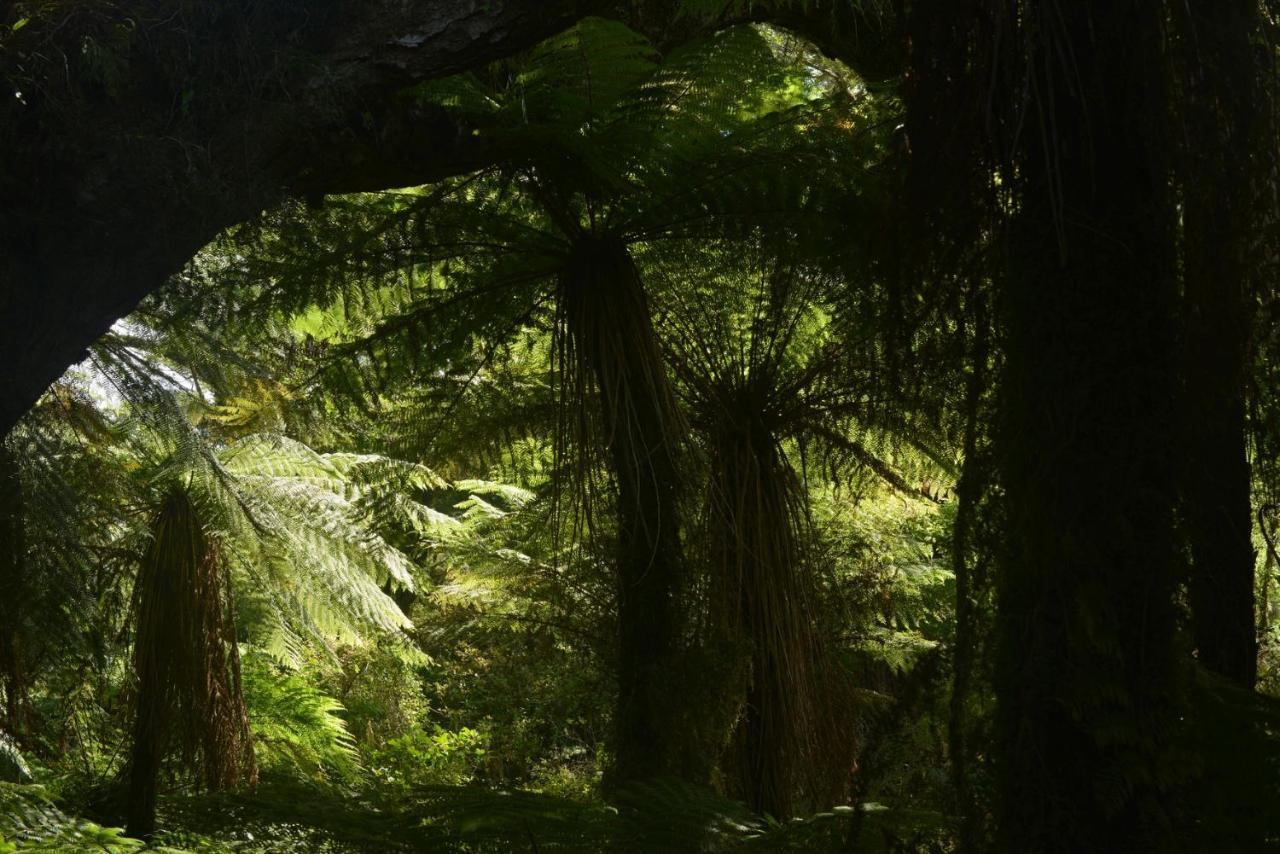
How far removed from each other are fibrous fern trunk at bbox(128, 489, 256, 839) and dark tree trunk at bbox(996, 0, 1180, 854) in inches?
107

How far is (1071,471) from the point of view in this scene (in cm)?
124

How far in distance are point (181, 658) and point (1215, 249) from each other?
3.03 meters

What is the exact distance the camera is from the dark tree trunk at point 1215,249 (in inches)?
48.4

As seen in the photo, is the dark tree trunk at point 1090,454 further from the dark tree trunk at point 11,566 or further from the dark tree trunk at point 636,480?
the dark tree trunk at point 11,566

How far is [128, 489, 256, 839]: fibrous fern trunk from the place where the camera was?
325cm

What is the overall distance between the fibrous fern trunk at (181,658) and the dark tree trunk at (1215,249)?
9.54 ft

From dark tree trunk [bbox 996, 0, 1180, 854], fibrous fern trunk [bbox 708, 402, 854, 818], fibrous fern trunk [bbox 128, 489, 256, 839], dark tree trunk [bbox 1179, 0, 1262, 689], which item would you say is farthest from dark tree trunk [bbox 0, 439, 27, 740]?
dark tree trunk [bbox 1179, 0, 1262, 689]

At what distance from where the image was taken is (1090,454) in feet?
4.04

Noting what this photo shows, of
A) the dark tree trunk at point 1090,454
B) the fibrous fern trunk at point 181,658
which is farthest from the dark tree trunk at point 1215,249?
the fibrous fern trunk at point 181,658

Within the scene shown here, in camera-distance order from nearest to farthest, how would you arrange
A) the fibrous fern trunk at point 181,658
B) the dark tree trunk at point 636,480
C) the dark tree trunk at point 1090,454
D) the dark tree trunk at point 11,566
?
the dark tree trunk at point 1090,454
the dark tree trunk at point 11,566
the dark tree trunk at point 636,480
the fibrous fern trunk at point 181,658

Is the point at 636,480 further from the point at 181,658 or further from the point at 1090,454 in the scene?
the point at 1090,454

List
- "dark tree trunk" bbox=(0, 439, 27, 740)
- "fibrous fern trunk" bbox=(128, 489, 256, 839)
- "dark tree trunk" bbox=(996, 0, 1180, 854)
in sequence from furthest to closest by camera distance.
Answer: "fibrous fern trunk" bbox=(128, 489, 256, 839) < "dark tree trunk" bbox=(0, 439, 27, 740) < "dark tree trunk" bbox=(996, 0, 1180, 854)

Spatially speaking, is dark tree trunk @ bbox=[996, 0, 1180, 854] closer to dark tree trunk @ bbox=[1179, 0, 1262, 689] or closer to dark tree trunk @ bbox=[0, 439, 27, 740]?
dark tree trunk @ bbox=[1179, 0, 1262, 689]

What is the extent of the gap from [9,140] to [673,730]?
6.85ft
